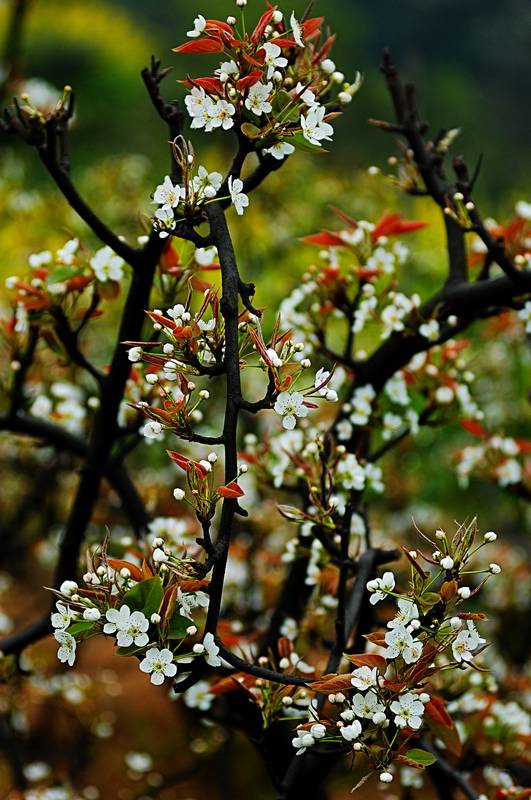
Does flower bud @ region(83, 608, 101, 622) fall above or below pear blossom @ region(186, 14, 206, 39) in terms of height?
below

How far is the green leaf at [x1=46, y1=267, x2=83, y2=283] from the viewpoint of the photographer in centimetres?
166

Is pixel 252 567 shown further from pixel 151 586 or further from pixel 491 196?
pixel 491 196

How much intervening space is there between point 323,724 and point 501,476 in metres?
1.25

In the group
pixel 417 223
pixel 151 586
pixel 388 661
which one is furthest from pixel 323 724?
pixel 417 223

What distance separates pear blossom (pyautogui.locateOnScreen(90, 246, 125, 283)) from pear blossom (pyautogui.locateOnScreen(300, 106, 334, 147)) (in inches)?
23.3

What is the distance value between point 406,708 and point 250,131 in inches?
32.2

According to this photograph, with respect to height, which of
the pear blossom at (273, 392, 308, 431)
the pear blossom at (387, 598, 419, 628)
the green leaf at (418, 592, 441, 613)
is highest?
the pear blossom at (273, 392, 308, 431)

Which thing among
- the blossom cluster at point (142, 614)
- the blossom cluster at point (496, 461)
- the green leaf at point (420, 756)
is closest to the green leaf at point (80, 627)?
A: the blossom cluster at point (142, 614)

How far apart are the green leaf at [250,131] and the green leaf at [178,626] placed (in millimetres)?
675

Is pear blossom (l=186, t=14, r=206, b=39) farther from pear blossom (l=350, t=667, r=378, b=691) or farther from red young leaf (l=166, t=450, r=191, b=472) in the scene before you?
pear blossom (l=350, t=667, r=378, b=691)

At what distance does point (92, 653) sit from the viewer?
3988 millimetres

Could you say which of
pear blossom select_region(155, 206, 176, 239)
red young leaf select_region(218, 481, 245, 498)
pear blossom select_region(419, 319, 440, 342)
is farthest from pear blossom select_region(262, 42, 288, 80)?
pear blossom select_region(419, 319, 440, 342)

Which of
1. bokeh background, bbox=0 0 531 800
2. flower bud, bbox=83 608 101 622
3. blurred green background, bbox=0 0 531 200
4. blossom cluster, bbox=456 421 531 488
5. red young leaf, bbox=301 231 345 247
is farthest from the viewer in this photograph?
blurred green background, bbox=0 0 531 200

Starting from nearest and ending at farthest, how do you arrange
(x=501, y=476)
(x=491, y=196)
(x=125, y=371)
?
(x=125, y=371) < (x=501, y=476) < (x=491, y=196)
